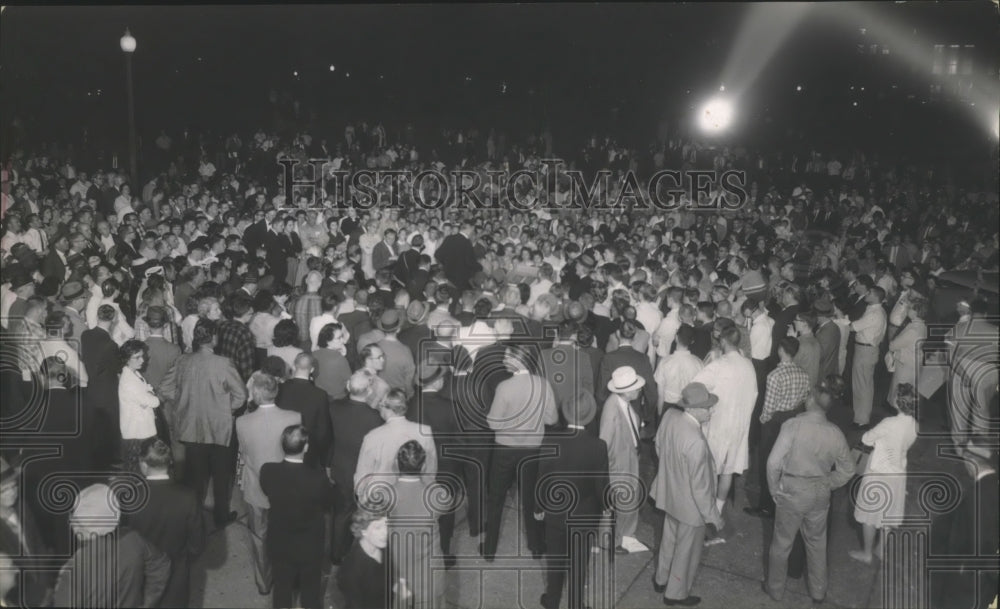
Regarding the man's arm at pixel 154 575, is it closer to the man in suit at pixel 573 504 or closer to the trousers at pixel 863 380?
the man in suit at pixel 573 504

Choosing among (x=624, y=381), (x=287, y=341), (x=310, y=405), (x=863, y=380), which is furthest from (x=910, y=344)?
(x=287, y=341)

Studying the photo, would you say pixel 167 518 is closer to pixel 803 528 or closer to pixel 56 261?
pixel 803 528

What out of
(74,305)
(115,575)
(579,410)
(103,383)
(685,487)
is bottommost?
(115,575)

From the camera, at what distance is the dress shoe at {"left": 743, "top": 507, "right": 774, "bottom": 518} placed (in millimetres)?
6879

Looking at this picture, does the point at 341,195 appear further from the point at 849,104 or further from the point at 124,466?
the point at 849,104

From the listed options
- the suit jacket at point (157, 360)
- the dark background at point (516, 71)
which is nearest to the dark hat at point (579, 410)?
the suit jacket at point (157, 360)

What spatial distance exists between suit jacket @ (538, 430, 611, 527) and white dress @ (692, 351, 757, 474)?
1.38m

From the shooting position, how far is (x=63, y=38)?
18.1m

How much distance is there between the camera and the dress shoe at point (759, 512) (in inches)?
271

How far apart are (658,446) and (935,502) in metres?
Result: 2.23

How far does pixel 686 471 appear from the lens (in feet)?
17.3

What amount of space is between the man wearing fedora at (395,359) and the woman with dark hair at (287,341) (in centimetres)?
72

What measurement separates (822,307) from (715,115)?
17.4 meters

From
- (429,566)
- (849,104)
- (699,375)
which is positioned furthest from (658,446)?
(849,104)
